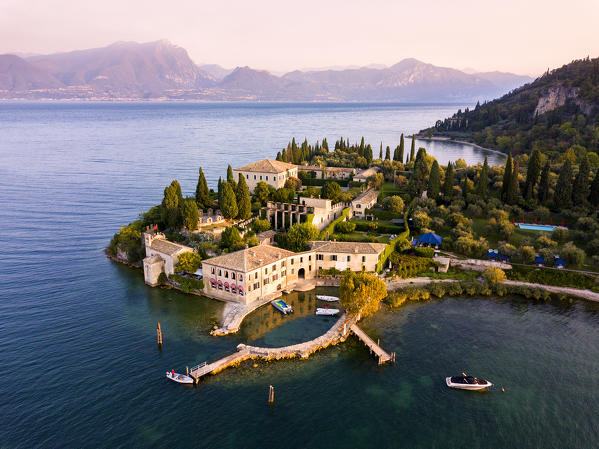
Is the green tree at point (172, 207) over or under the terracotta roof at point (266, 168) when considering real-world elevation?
under

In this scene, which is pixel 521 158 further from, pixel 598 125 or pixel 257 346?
pixel 257 346

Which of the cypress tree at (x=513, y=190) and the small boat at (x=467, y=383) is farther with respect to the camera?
Result: the cypress tree at (x=513, y=190)

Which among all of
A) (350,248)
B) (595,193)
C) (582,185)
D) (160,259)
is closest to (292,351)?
(350,248)

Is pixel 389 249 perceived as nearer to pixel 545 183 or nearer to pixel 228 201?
pixel 228 201

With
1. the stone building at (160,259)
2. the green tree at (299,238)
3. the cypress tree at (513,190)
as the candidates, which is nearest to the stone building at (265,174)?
the green tree at (299,238)

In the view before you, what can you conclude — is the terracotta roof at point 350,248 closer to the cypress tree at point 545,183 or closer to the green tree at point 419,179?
the green tree at point 419,179

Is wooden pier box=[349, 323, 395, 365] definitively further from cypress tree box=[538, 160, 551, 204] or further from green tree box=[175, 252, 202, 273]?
cypress tree box=[538, 160, 551, 204]
